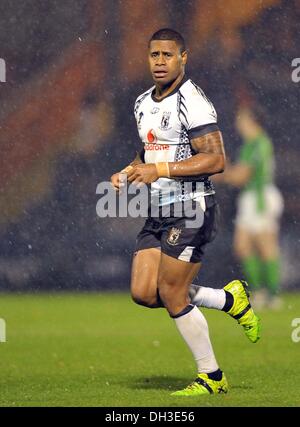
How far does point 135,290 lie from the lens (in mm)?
9250

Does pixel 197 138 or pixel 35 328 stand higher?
pixel 197 138

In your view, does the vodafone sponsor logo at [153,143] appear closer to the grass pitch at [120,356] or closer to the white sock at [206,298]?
the white sock at [206,298]

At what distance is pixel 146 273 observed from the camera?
921cm

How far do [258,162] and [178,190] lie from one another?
788 centimetres

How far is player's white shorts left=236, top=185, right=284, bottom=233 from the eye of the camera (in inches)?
669

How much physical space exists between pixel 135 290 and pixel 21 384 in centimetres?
129

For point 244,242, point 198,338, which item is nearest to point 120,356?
point 198,338

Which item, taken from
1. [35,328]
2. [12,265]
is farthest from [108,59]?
[35,328]

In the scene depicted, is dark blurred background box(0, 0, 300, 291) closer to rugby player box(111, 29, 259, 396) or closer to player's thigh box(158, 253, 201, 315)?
rugby player box(111, 29, 259, 396)

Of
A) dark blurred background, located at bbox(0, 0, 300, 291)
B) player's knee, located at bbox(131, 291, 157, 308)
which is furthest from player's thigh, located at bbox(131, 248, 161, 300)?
dark blurred background, located at bbox(0, 0, 300, 291)

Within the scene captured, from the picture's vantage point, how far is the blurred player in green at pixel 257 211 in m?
17.0

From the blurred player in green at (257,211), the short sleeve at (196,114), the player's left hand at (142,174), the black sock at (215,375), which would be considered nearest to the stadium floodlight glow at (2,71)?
the blurred player in green at (257,211)

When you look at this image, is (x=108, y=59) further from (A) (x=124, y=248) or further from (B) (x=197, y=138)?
(B) (x=197, y=138)

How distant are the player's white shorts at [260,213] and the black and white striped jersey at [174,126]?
7690 mm
